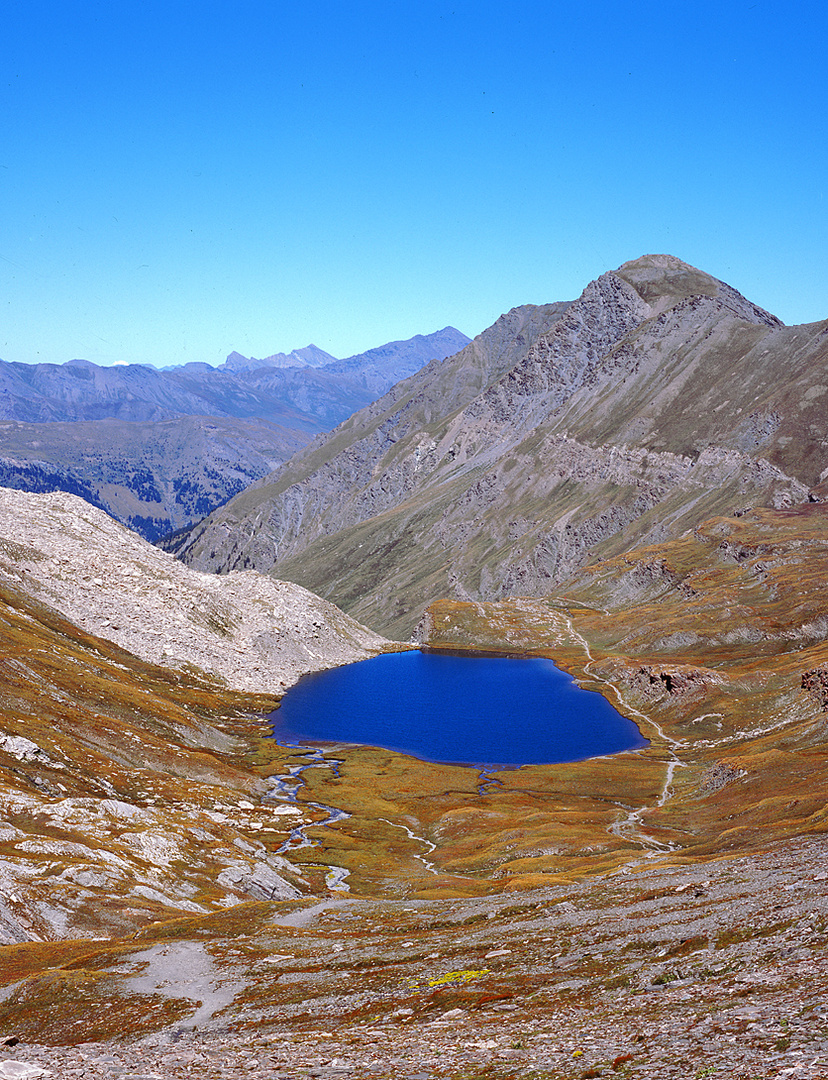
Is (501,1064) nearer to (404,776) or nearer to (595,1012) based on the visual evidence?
(595,1012)

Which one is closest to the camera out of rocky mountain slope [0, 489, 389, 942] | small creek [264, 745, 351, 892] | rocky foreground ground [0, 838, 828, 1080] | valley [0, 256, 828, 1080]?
rocky foreground ground [0, 838, 828, 1080]

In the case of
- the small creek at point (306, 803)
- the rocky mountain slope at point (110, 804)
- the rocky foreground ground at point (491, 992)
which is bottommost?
the small creek at point (306, 803)

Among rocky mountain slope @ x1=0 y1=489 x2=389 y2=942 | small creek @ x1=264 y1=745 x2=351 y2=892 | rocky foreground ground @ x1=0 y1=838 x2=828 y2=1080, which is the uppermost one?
rocky foreground ground @ x1=0 y1=838 x2=828 y2=1080

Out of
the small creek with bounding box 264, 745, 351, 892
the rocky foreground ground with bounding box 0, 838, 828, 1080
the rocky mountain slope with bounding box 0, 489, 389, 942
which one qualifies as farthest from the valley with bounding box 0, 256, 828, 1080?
the small creek with bounding box 264, 745, 351, 892

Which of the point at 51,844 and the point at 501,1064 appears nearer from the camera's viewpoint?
the point at 501,1064

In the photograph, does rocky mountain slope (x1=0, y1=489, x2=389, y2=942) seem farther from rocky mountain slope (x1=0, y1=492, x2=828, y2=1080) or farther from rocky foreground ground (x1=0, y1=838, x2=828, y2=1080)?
rocky foreground ground (x1=0, y1=838, x2=828, y2=1080)

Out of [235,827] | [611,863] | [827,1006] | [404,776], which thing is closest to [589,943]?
[827,1006]

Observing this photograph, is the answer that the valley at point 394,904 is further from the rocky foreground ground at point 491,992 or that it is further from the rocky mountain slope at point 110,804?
the rocky mountain slope at point 110,804

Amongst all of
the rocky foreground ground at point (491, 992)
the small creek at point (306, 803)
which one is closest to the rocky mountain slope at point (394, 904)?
the rocky foreground ground at point (491, 992)
